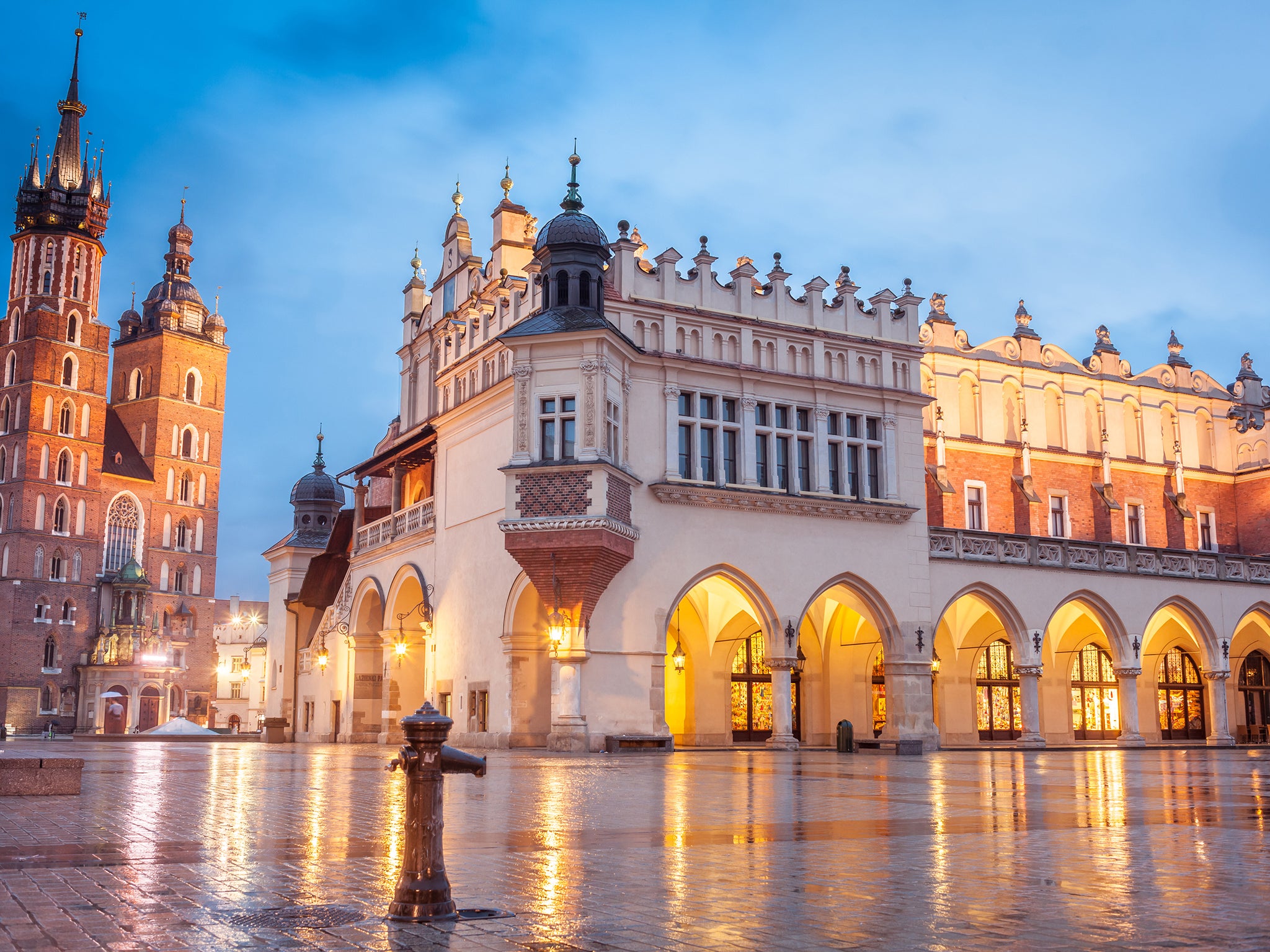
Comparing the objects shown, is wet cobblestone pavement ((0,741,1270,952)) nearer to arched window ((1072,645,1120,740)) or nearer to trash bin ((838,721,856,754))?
trash bin ((838,721,856,754))

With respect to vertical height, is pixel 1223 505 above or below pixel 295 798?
above

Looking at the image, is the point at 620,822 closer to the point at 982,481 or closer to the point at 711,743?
the point at 711,743

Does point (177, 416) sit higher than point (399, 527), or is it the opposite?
point (177, 416)

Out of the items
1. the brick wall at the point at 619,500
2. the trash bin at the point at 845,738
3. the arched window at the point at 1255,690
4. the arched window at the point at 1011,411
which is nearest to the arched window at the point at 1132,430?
the arched window at the point at 1011,411

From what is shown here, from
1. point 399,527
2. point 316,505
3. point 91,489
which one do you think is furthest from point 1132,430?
point 91,489

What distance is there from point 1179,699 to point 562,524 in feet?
89.5

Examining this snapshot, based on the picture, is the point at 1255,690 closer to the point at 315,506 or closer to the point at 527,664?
the point at 527,664

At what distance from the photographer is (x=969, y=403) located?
43969 mm

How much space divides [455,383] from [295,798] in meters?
26.1

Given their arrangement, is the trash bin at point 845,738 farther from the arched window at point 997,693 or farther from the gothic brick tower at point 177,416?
the gothic brick tower at point 177,416

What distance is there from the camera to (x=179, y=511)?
104 meters

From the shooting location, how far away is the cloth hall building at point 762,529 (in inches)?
1254

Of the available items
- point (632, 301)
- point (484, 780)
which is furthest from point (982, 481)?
point (484, 780)

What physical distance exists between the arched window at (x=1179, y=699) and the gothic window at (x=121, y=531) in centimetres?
7997
